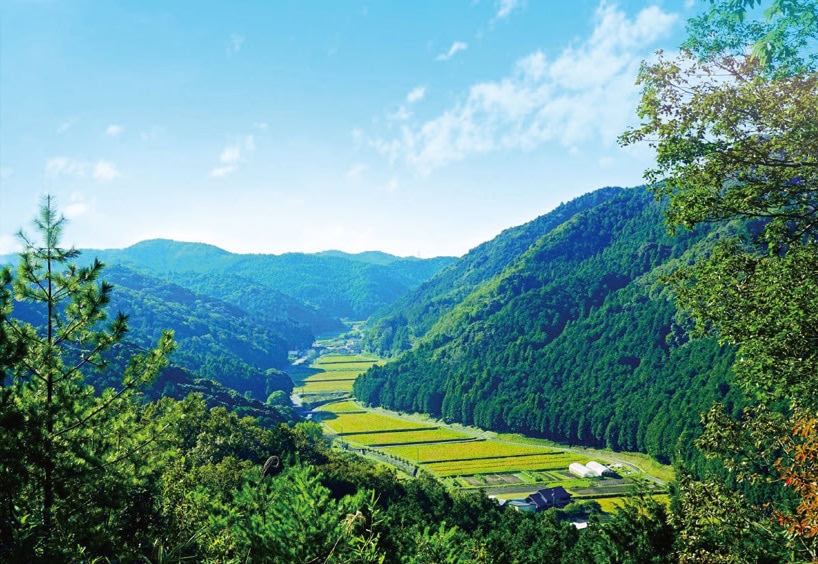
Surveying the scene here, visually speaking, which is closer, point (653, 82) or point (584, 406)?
point (653, 82)

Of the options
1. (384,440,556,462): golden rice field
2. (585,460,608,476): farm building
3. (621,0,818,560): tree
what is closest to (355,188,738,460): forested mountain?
(384,440,556,462): golden rice field

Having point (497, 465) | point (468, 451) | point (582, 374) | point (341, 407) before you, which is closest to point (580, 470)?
point (497, 465)

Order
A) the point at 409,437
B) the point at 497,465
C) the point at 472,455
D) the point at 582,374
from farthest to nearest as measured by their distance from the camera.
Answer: the point at 582,374 < the point at 409,437 < the point at 472,455 < the point at 497,465

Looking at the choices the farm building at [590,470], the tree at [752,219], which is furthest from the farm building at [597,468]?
the tree at [752,219]

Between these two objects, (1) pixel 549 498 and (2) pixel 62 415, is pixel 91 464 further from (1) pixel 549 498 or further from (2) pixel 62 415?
(1) pixel 549 498

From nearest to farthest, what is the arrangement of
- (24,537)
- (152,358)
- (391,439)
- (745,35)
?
(24,537)
(152,358)
(745,35)
(391,439)

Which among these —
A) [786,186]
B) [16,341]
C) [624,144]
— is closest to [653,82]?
[624,144]

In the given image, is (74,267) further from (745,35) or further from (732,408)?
(732,408)
